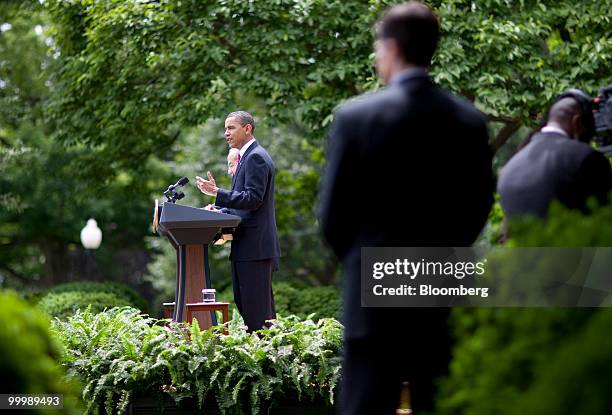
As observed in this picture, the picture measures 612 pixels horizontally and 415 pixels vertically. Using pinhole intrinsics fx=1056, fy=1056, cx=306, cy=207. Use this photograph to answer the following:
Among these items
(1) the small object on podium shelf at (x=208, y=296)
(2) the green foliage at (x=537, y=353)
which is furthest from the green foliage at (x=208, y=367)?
(2) the green foliage at (x=537, y=353)

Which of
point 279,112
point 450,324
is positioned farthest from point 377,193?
point 279,112

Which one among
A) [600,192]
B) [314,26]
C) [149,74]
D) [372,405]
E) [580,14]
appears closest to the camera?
[372,405]

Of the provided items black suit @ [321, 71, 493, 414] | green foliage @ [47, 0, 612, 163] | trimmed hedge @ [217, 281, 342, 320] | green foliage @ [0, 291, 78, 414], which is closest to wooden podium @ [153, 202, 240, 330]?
black suit @ [321, 71, 493, 414]

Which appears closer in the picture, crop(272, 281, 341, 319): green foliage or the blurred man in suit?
the blurred man in suit

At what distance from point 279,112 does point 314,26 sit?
1350 millimetres

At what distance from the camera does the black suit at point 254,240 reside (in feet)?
26.5

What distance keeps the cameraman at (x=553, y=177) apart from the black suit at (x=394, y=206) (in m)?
0.72

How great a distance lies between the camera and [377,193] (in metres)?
3.83

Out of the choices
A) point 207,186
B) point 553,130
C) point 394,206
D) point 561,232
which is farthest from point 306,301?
point 561,232

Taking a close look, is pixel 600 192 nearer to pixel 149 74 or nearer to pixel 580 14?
pixel 580 14

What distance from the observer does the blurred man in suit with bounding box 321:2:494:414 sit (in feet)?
12.5

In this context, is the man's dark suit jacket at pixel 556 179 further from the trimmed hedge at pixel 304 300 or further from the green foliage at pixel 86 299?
the trimmed hedge at pixel 304 300

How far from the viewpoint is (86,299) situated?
1446 cm

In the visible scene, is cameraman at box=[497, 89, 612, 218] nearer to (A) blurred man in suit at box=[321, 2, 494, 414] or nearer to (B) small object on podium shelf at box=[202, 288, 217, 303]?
(A) blurred man in suit at box=[321, 2, 494, 414]
